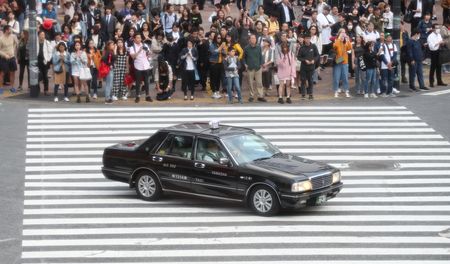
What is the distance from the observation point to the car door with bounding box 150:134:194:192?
2097 centimetres

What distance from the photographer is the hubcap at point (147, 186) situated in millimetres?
21438

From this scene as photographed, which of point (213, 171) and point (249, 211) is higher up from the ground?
point (213, 171)

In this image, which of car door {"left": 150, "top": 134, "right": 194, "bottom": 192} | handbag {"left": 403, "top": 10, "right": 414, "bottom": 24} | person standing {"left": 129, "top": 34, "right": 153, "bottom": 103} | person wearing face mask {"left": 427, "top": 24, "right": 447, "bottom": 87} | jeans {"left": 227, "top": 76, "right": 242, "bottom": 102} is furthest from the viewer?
handbag {"left": 403, "top": 10, "right": 414, "bottom": 24}

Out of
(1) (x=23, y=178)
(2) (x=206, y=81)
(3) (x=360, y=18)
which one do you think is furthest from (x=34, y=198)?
(3) (x=360, y=18)

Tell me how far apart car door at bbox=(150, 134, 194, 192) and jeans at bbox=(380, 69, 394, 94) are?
10.8 meters

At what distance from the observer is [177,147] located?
21.3m

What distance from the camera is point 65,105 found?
2942 centimetres

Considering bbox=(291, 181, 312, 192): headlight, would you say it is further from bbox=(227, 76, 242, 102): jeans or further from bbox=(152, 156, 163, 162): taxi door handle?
bbox=(227, 76, 242, 102): jeans

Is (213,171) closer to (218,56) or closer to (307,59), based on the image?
(307,59)

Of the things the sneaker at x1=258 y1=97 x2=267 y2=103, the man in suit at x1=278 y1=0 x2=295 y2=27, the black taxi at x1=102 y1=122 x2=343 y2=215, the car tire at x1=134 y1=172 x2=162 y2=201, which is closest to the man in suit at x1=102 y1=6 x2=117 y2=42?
the man in suit at x1=278 y1=0 x2=295 y2=27

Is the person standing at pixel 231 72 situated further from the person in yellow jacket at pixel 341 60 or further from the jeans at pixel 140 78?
the person in yellow jacket at pixel 341 60

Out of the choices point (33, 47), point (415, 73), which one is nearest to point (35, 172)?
point (33, 47)

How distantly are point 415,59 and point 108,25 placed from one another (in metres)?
9.47

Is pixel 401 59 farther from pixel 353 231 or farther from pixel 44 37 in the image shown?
pixel 353 231
